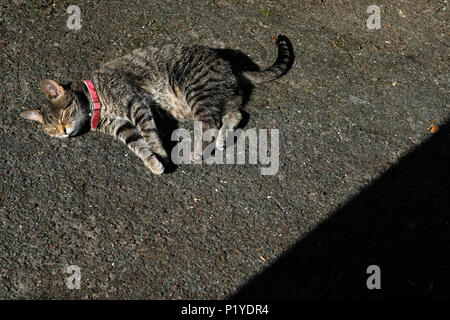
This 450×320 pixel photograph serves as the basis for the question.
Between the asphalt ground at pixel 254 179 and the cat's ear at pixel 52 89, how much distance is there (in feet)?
1.24

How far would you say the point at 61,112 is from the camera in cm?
398

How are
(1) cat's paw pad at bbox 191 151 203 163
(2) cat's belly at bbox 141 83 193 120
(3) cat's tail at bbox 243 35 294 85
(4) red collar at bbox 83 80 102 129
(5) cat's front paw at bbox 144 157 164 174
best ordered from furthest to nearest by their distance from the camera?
(3) cat's tail at bbox 243 35 294 85 → (2) cat's belly at bbox 141 83 193 120 → (4) red collar at bbox 83 80 102 129 → (1) cat's paw pad at bbox 191 151 203 163 → (5) cat's front paw at bbox 144 157 164 174

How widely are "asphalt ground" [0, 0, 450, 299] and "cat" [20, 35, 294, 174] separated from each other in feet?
0.51

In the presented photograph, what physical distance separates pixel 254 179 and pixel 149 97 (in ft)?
4.44

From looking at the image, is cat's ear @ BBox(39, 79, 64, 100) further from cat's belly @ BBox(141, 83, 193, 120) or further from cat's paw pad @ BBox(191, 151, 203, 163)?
cat's paw pad @ BBox(191, 151, 203, 163)

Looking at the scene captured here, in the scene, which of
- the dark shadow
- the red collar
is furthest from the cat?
the dark shadow

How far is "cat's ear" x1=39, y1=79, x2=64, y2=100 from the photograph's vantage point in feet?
13.2

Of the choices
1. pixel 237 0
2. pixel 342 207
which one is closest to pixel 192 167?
pixel 342 207

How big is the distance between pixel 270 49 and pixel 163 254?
2.75 metres

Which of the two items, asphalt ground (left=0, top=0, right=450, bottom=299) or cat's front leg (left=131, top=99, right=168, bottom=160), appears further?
cat's front leg (left=131, top=99, right=168, bottom=160)

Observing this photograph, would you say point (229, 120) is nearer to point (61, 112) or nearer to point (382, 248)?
point (61, 112)

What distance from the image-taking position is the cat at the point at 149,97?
402cm

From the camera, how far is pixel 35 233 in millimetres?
3410

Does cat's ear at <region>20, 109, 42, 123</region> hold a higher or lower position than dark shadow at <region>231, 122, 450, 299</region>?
higher
